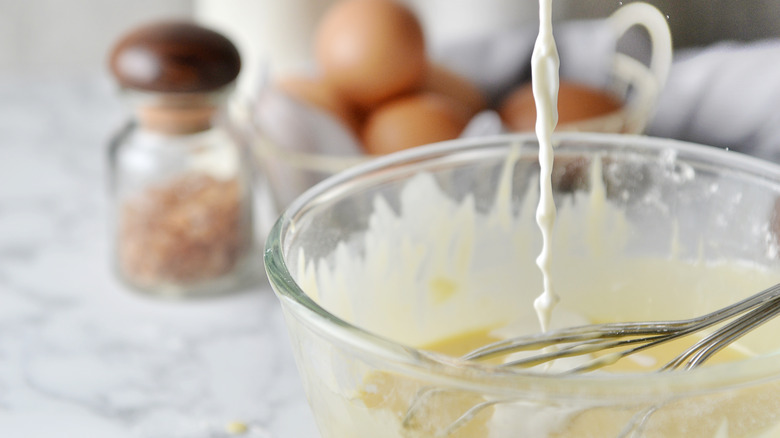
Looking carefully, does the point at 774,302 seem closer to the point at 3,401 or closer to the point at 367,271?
the point at 367,271

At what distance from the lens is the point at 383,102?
29.5 inches

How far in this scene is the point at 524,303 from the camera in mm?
477

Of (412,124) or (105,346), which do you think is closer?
(105,346)

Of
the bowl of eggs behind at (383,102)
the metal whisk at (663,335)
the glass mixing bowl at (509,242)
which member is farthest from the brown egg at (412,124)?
the metal whisk at (663,335)

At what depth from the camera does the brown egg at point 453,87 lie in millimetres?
767

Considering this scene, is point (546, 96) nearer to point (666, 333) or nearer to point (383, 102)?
point (666, 333)

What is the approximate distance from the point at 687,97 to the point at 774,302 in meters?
0.51

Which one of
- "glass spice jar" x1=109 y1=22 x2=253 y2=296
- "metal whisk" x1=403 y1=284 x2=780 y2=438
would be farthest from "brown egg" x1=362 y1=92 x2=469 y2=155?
"metal whisk" x1=403 y1=284 x2=780 y2=438

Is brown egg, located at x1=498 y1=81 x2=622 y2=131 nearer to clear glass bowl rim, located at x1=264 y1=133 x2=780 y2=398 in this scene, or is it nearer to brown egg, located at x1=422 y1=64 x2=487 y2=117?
brown egg, located at x1=422 y1=64 x2=487 y2=117

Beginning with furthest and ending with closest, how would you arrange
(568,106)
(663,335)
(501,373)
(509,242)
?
(568,106) < (509,242) < (663,335) < (501,373)

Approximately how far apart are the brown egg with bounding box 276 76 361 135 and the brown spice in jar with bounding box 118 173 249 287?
0.42 ft

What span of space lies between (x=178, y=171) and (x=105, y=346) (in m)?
0.16

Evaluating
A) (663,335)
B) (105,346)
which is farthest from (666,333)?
(105,346)

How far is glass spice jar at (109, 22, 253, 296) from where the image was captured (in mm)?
610
